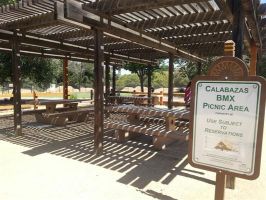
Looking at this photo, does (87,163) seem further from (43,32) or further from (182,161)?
(43,32)

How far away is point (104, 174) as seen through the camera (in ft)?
16.8

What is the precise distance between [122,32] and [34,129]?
479cm

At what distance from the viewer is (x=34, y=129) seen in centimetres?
948

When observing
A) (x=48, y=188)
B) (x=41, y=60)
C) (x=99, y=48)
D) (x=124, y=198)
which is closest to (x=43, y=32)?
(x=99, y=48)

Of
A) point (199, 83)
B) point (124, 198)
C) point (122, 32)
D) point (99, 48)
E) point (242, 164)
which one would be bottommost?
point (124, 198)

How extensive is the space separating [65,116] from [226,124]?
8.62 m

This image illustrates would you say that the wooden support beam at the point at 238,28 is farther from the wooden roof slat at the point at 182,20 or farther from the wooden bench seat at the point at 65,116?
the wooden bench seat at the point at 65,116

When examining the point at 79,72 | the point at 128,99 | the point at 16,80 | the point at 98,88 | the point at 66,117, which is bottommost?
the point at 66,117

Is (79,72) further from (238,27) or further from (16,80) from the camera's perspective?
(238,27)

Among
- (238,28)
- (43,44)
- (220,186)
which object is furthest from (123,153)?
(43,44)

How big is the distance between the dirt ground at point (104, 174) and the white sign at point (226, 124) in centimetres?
196

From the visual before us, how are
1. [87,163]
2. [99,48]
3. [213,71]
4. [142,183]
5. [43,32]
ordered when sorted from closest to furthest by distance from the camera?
[213,71], [142,183], [87,163], [99,48], [43,32]

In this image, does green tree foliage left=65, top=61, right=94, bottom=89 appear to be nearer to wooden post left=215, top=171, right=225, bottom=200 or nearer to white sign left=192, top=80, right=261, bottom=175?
white sign left=192, top=80, right=261, bottom=175

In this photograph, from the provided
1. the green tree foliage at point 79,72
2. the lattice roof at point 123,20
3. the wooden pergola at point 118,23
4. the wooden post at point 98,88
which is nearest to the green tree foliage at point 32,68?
the lattice roof at point 123,20
